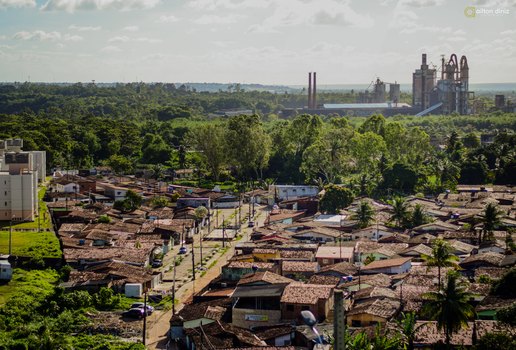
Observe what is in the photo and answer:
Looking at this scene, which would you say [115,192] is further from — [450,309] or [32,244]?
[450,309]

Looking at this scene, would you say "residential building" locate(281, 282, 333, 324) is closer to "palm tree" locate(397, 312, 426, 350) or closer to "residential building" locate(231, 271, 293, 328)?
"residential building" locate(231, 271, 293, 328)

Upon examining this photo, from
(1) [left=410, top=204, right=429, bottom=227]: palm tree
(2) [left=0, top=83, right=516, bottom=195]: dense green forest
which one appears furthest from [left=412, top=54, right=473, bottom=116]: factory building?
(1) [left=410, top=204, right=429, bottom=227]: palm tree

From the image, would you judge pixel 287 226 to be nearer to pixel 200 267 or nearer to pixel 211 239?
pixel 211 239

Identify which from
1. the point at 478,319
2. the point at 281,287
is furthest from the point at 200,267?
the point at 478,319

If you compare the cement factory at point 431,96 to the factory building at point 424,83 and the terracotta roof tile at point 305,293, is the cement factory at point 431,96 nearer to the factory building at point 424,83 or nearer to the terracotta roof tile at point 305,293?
the factory building at point 424,83

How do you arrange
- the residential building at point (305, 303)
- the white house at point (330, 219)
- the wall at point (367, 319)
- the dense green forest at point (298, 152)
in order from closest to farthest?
the wall at point (367, 319), the residential building at point (305, 303), the white house at point (330, 219), the dense green forest at point (298, 152)

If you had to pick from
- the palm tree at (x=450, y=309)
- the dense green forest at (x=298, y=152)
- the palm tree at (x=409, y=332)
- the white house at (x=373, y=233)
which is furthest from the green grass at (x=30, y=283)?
the dense green forest at (x=298, y=152)

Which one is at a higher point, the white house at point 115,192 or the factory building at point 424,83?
the factory building at point 424,83
